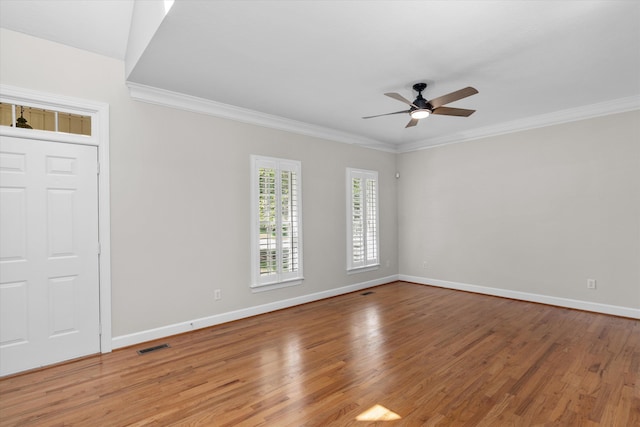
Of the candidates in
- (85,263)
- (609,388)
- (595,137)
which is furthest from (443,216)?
(85,263)

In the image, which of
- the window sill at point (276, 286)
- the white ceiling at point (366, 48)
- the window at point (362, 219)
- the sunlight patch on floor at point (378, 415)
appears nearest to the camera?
the sunlight patch on floor at point (378, 415)

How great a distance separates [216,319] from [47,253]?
1929 millimetres

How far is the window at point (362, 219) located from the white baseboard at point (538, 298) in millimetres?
1204

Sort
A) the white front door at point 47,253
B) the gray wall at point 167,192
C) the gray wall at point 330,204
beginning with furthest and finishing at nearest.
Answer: the gray wall at point 330,204, the gray wall at point 167,192, the white front door at point 47,253

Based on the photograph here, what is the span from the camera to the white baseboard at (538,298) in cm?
433

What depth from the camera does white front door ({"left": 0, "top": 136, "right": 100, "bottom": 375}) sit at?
291 cm

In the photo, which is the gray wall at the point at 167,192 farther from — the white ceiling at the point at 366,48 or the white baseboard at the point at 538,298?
the white baseboard at the point at 538,298

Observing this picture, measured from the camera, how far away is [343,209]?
5.82 m

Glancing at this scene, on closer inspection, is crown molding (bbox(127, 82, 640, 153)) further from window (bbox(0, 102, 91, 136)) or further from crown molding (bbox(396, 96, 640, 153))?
window (bbox(0, 102, 91, 136))

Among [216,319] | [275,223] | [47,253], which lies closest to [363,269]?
[275,223]

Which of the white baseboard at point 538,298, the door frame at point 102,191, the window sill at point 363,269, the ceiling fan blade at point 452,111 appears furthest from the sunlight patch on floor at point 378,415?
the white baseboard at point 538,298

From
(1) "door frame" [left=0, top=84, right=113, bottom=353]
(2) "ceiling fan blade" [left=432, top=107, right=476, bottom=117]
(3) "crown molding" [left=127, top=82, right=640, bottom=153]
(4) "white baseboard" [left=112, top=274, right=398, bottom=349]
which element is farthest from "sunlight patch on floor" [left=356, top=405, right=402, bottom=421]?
(3) "crown molding" [left=127, top=82, right=640, bottom=153]

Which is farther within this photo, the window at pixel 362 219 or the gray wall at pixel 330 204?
the window at pixel 362 219

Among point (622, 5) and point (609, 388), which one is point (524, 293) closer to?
point (609, 388)
